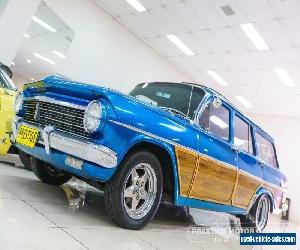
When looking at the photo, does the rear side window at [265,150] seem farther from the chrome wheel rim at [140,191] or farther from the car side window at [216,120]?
the chrome wheel rim at [140,191]

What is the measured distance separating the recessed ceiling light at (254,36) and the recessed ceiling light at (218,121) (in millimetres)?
5691

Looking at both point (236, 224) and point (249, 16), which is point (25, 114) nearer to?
point (236, 224)

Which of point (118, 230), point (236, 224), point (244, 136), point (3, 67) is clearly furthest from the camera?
point (236, 224)

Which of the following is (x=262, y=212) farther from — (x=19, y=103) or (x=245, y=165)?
(x=19, y=103)

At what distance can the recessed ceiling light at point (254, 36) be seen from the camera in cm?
869

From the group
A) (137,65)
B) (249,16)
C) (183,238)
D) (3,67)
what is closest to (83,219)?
(183,238)

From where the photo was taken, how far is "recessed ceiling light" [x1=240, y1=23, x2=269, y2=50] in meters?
8.69

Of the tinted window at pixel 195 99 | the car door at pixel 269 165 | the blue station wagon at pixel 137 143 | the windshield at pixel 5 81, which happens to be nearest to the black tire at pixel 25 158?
the blue station wagon at pixel 137 143

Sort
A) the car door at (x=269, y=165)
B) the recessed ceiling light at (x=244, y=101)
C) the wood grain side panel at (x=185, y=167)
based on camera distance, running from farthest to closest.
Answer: the recessed ceiling light at (x=244, y=101) → the car door at (x=269, y=165) → the wood grain side panel at (x=185, y=167)

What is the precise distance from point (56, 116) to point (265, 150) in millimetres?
3659

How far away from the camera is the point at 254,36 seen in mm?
9117

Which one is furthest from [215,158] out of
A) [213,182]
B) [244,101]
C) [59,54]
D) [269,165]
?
[244,101]

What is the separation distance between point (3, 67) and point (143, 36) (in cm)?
732

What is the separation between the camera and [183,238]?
9.69 ft
